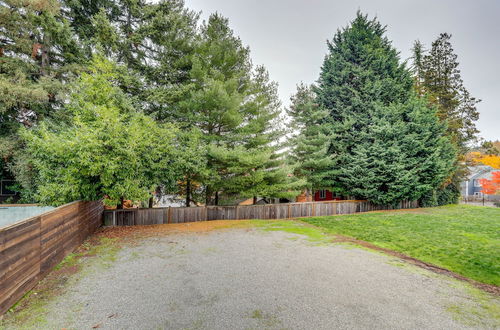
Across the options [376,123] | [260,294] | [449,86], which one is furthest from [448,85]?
[260,294]

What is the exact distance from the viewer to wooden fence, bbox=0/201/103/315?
3.20 metres

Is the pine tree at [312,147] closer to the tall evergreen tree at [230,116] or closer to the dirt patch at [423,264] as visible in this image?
the tall evergreen tree at [230,116]

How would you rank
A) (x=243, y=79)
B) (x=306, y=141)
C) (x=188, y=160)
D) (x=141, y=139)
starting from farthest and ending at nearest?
1. (x=306, y=141)
2. (x=243, y=79)
3. (x=188, y=160)
4. (x=141, y=139)

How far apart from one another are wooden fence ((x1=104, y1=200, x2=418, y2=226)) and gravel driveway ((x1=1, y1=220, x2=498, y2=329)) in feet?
12.9

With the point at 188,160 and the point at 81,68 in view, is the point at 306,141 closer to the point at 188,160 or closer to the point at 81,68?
the point at 188,160

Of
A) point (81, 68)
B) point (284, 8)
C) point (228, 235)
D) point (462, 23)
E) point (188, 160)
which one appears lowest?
point (228, 235)

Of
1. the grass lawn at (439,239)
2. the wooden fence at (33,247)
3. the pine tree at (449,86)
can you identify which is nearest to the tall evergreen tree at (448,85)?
the pine tree at (449,86)

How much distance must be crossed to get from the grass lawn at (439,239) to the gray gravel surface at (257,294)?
4.39 ft

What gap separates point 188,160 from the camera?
948cm

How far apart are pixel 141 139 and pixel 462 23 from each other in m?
21.3

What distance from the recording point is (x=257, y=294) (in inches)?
152

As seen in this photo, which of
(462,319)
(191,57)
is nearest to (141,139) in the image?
(191,57)

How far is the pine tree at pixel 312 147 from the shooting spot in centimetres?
1362

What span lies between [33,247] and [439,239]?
11.6 metres
